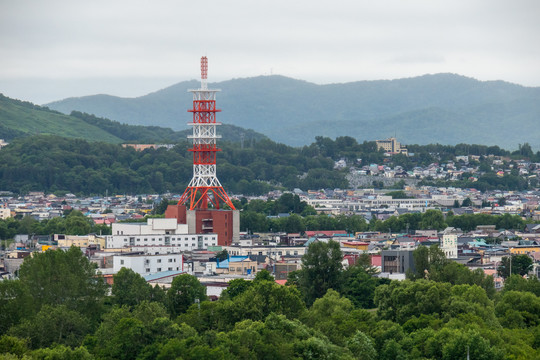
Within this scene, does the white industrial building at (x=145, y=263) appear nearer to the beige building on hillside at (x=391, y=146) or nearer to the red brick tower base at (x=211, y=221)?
the red brick tower base at (x=211, y=221)

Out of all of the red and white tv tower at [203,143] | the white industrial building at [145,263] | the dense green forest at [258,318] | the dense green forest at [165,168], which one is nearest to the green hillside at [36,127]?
the dense green forest at [165,168]

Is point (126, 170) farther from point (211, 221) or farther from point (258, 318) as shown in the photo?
point (258, 318)

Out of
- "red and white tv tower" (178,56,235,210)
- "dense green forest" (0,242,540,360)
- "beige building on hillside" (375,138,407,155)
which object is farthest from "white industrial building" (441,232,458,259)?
"beige building on hillside" (375,138,407,155)

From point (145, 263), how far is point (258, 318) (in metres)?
17.0

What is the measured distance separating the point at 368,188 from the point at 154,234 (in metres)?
80.0

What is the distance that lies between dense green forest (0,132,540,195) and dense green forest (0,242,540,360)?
310ft

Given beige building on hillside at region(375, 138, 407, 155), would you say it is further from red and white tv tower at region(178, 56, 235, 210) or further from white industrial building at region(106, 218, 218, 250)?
white industrial building at region(106, 218, 218, 250)

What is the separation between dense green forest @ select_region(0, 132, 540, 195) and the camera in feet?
465

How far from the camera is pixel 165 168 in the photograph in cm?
14800

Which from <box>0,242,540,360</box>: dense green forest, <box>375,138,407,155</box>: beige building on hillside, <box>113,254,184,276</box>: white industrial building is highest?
<box>375,138,407,155</box>: beige building on hillside

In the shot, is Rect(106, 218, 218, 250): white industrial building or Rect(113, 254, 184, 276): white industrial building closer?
Rect(113, 254, 184, 276): white industrial building

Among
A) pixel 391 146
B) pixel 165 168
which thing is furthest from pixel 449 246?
pixel 391 146

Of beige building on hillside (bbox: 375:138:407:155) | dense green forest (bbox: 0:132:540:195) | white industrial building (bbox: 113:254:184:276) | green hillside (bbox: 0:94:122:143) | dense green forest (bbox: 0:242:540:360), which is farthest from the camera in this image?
green hillside (bbox: 0:94:122:143)

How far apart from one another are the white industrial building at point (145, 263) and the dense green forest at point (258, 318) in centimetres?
781
